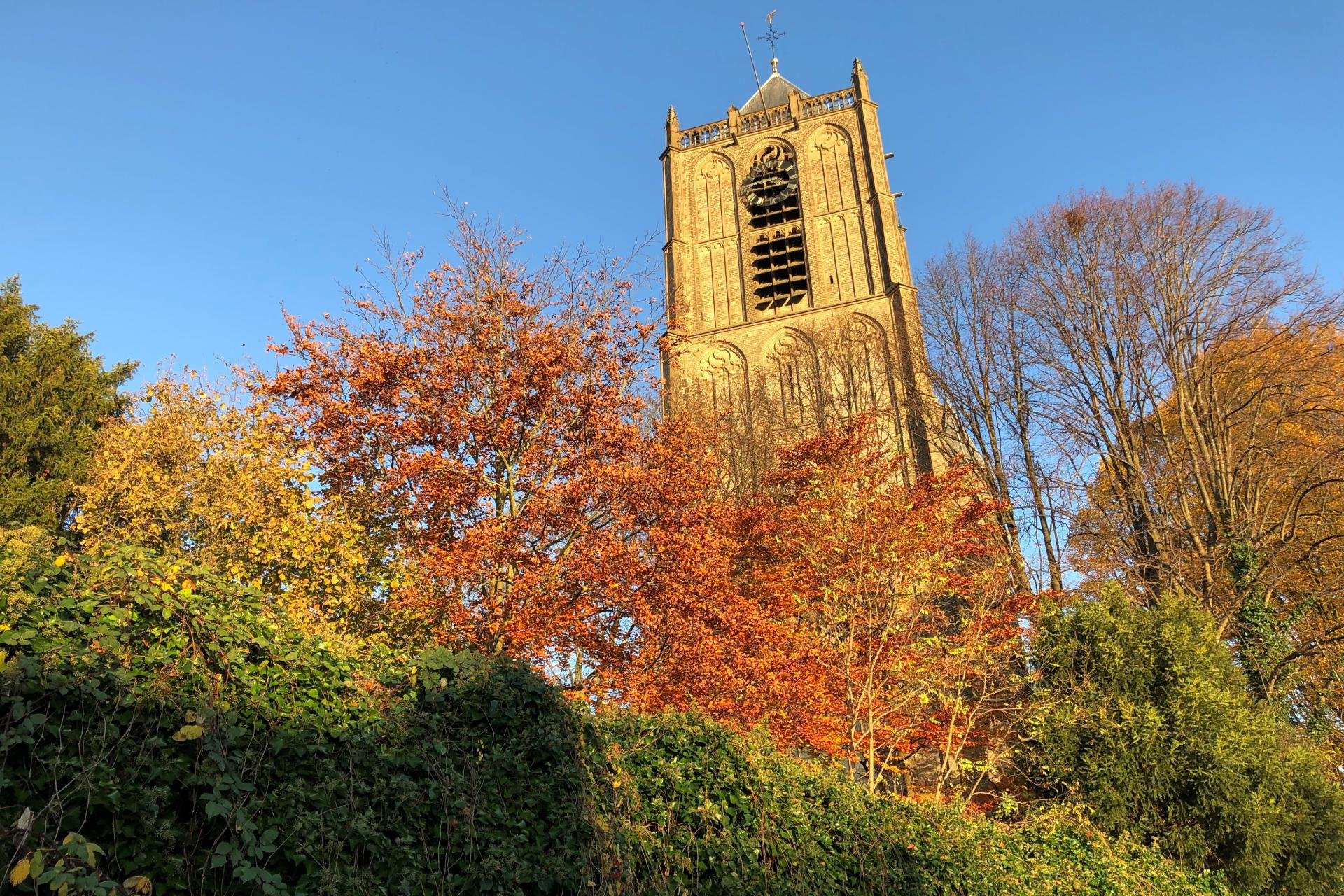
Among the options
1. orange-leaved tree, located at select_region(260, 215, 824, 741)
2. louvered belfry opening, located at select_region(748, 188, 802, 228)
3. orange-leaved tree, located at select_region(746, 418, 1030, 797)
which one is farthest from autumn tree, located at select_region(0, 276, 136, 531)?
louvered belfry opening, located at select_region(748, 188, 802, 228)

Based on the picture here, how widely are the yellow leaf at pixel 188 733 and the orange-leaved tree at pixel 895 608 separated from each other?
7467 millimetres

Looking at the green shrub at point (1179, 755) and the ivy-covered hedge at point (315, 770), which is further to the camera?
the green shrub at point (1179, 755)

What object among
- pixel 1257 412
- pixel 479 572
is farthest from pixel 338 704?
pixel 1257 412

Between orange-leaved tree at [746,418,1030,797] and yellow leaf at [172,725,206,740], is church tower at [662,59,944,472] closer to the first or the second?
orange-leaved tree at [746,418,1030,797]

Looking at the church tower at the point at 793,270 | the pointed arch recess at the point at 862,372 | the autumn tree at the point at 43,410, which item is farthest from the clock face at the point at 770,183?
the autumn tree at the point at 43,410

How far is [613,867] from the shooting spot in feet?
15.6

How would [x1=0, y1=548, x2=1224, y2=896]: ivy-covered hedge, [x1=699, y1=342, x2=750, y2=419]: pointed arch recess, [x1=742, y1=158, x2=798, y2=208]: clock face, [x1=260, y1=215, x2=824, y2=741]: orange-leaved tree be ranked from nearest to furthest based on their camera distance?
[x1=0, y1=548, x2=1224, y2=896]: ivy-covered hedge
[x1=260, y1=215, x2=824, y2=741]: orange-leaved tree
[x1=699, y1=342, x2=750, y2=419]: pointed arch recess
[x1=742, y1=158, x2=798, y2=208]: clock face

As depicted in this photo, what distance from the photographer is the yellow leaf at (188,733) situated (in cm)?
351

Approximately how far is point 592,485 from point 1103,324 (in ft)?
41.8

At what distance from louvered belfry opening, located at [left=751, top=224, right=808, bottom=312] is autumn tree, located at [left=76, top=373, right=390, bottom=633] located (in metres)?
21.7

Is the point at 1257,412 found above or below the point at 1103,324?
below

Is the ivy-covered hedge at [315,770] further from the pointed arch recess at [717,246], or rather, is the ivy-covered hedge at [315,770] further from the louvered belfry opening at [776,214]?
the louvered belfry opening at [776,214]

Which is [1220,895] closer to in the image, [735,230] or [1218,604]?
[1218,604]

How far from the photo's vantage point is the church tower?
87.5 feet
